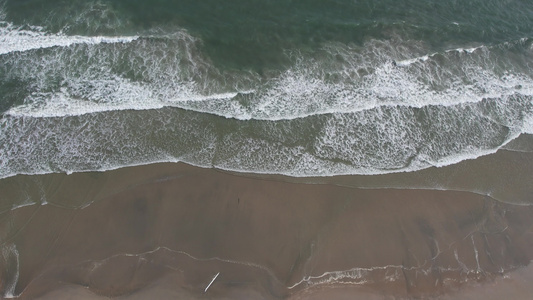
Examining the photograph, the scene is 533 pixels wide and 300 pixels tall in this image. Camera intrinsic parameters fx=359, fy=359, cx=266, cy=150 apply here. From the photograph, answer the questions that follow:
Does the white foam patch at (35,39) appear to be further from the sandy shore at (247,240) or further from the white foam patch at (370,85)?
the sandy shore at (247,240)

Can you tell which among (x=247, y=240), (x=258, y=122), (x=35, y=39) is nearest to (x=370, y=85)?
(x=258, y=122)

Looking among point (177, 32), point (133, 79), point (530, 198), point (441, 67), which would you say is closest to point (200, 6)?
point (177, 32)

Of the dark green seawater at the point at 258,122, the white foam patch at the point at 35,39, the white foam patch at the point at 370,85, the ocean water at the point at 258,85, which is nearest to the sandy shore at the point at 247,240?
the dark green seawater at the point at 258,122

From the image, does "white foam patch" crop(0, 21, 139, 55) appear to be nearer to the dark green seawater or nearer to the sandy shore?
the dark green seawater

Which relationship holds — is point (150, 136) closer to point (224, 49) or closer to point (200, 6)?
point (224, 49)

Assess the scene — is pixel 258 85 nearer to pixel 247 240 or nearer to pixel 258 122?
pixel 258 122

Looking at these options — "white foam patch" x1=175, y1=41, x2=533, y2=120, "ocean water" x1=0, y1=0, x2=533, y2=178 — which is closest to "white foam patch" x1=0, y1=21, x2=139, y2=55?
"ocean water" x1=0, y1=0, x2=533, y2=178
